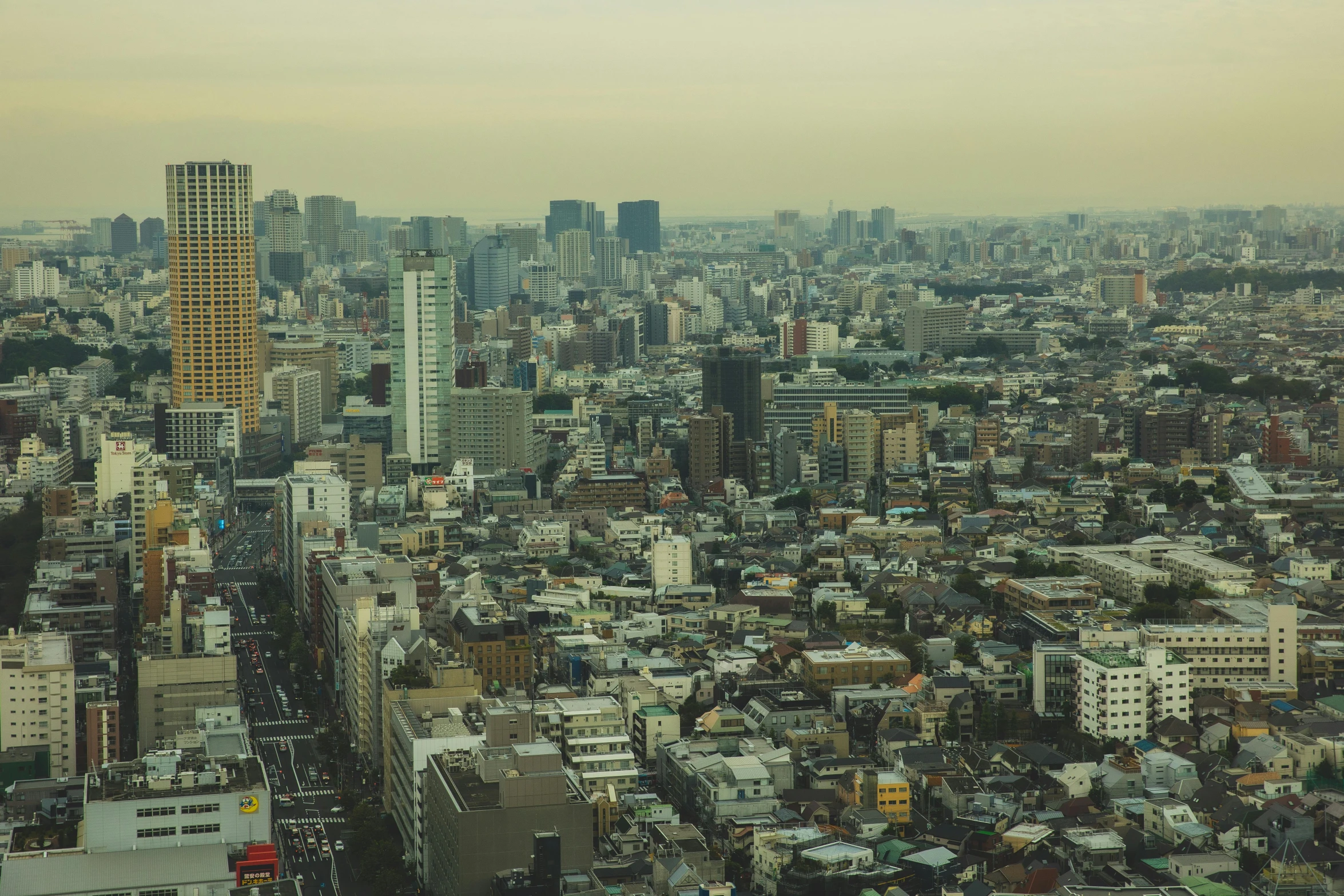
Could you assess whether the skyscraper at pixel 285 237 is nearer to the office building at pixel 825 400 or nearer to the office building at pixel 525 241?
the office building at pixel 525 241

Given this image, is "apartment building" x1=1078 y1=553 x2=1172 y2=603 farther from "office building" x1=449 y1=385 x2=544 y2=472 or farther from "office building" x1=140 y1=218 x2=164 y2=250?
"office building" x1=140 y1=218 x2=164 y2=250

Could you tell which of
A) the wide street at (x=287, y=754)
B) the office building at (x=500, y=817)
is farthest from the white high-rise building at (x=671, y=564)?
the office building at (x=500, y=817)

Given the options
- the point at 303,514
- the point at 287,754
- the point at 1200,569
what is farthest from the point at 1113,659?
the point at 303,514

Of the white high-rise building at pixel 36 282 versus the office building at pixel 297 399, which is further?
the white high-rise building at pixel 36 282

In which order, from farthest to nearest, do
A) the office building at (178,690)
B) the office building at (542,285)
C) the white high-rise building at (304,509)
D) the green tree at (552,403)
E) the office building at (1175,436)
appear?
the office building at (542,285) < the green tree at (552,403) < the office building at (1175,436) < the white high-rise building at (304,509) < the office building at (178,690)

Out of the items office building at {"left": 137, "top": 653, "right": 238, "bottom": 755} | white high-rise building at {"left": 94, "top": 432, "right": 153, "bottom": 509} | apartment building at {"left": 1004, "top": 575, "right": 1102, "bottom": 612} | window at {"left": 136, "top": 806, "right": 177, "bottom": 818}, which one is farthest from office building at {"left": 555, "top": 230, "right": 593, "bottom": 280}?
window at {"left": 136, "top": 806, "right": 177, "bottom": 818}

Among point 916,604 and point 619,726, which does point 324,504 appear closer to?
point 916,604

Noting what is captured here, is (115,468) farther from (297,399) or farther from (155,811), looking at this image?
(155,811)
